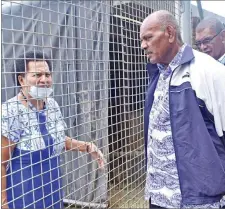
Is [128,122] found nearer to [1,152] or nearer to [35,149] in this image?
[35,149]

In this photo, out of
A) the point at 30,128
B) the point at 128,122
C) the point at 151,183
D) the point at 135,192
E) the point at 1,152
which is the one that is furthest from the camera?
the point at 135,192

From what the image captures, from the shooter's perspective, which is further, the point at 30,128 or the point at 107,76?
the point at 107,76

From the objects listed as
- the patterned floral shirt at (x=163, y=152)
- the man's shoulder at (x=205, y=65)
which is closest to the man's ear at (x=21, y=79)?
the patterned floral shirt at (x=163, y=152)

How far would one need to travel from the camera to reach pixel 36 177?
5.24 feet

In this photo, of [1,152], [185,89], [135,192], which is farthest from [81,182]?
[185,89]

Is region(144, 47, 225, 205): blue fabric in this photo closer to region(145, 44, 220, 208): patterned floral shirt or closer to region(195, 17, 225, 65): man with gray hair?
region(145, 44, 220, 208): patterned floral shirt

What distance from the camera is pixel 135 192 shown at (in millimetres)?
2809

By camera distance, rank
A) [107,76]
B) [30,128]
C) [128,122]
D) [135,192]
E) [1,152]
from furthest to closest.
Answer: [135,192], [128,122], [107,76], [30,128], [1,152]

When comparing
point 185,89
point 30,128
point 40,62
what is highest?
point 40,62

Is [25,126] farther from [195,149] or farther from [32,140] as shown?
[195,149]

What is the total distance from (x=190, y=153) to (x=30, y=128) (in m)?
0.83

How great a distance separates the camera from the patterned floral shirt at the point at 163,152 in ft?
5.20

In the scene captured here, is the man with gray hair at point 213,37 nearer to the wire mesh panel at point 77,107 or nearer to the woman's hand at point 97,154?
the wire mesh panel at point 77,107

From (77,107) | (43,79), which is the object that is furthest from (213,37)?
(43,79)
